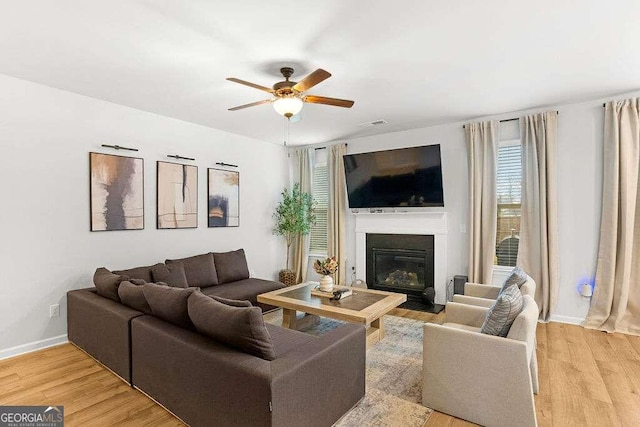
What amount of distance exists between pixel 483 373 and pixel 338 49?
2.67 meters

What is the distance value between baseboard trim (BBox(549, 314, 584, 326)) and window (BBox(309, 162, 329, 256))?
3643 millimetres

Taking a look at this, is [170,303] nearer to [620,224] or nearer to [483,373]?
[483,373]

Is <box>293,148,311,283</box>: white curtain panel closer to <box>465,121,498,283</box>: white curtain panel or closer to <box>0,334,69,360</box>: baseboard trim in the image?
<box>465,121,498,283</box>: white curtain panel

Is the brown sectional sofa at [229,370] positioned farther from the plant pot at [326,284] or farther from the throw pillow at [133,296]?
the plant pot at [326,284]

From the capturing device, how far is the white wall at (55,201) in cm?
326

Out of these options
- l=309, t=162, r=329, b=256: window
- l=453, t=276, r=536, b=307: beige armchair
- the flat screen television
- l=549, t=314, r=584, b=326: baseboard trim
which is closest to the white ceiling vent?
the flat screen television

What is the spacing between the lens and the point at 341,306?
3.33 m

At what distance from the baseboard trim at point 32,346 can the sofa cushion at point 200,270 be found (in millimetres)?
1326

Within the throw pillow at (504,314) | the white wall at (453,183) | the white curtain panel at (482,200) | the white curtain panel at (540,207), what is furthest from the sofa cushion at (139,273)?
the white curtain panel at (540,207)

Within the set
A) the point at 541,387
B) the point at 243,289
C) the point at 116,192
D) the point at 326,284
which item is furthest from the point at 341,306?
the point at 116,192

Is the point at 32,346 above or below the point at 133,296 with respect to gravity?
below

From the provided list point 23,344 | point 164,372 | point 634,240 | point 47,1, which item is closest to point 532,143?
point 634,240

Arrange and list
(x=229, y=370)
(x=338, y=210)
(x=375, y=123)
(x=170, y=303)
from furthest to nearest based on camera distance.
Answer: (x=338, y=210) < (x=375, y=123) < (x=170, y=303) < (x=229, y=370)

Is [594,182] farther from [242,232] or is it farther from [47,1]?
[47,1]
